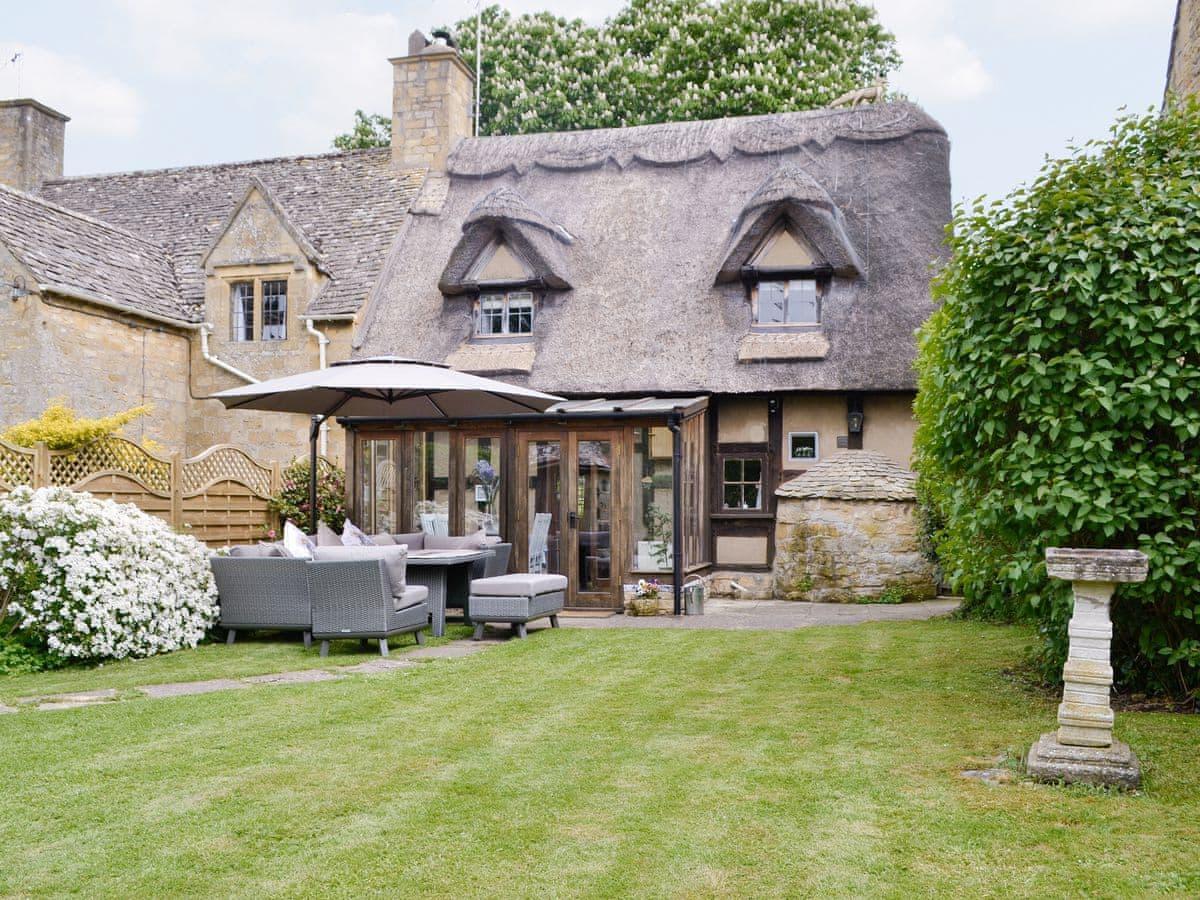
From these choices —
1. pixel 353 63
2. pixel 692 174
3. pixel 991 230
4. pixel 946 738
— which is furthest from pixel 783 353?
pixel 353 63

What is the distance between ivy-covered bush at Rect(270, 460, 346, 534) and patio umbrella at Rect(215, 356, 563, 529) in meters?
1.35

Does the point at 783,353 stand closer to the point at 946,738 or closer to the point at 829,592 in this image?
the point at 829,592

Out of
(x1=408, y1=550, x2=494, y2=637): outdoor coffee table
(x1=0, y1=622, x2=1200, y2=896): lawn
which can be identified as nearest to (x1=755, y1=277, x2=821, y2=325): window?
(x1=408, y1=550, x2=494, y2=637): outdoor coffee table

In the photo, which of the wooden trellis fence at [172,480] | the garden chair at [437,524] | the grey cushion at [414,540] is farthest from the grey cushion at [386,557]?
the garden chair at [437,524]

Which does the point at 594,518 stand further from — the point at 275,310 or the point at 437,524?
the point at 275,310

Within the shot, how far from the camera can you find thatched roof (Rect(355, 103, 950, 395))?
49.8 feet

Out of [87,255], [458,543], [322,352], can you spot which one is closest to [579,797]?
[458,543]

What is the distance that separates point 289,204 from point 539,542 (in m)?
10.1

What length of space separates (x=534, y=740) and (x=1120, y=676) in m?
3.94

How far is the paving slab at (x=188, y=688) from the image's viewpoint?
23.2 feet

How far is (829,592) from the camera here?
1381 cm

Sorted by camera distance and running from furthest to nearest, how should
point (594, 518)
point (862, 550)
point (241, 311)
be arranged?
point (241, 311)
point (862, 550)
point (594, 518)

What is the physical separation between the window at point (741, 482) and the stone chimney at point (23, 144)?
1662 cm

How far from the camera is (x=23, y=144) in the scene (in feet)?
73.8
